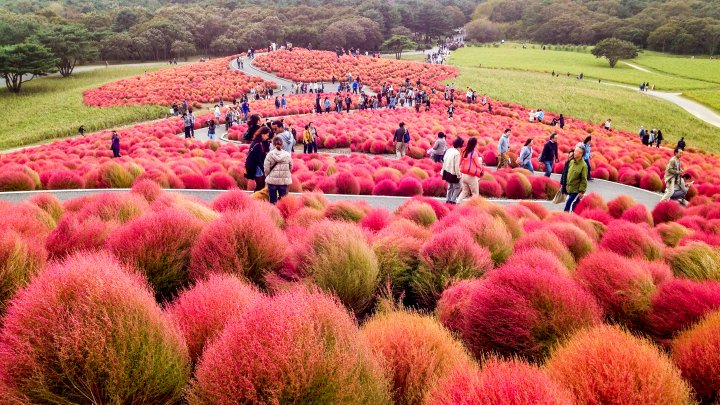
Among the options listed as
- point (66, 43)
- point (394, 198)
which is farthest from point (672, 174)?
point (66, 43)

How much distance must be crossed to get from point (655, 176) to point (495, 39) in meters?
141

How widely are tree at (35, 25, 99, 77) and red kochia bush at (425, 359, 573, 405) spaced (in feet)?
253

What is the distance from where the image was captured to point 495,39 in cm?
14312

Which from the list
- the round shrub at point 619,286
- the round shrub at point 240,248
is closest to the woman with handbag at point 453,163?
the round shrub at point 619,286

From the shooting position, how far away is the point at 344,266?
4.69 meters

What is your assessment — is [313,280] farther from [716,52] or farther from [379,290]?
[716,52]

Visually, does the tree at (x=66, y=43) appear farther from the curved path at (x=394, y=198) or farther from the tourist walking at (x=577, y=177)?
the tourist walking at (x=577, y=177)

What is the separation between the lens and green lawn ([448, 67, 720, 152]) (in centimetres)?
4256

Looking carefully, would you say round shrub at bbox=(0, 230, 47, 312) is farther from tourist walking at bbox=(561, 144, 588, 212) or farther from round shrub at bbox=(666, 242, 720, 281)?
tourist walking at bbox=(561, 144, 588, 212)

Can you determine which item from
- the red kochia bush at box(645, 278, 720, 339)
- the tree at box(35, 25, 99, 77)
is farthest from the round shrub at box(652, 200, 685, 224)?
the tree at box(35, 25, 99, 77)

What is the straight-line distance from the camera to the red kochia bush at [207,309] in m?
3.21

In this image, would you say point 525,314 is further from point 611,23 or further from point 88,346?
point 611,23

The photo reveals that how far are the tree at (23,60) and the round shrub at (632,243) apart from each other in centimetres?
7085

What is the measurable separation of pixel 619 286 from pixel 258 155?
25.4 feet
